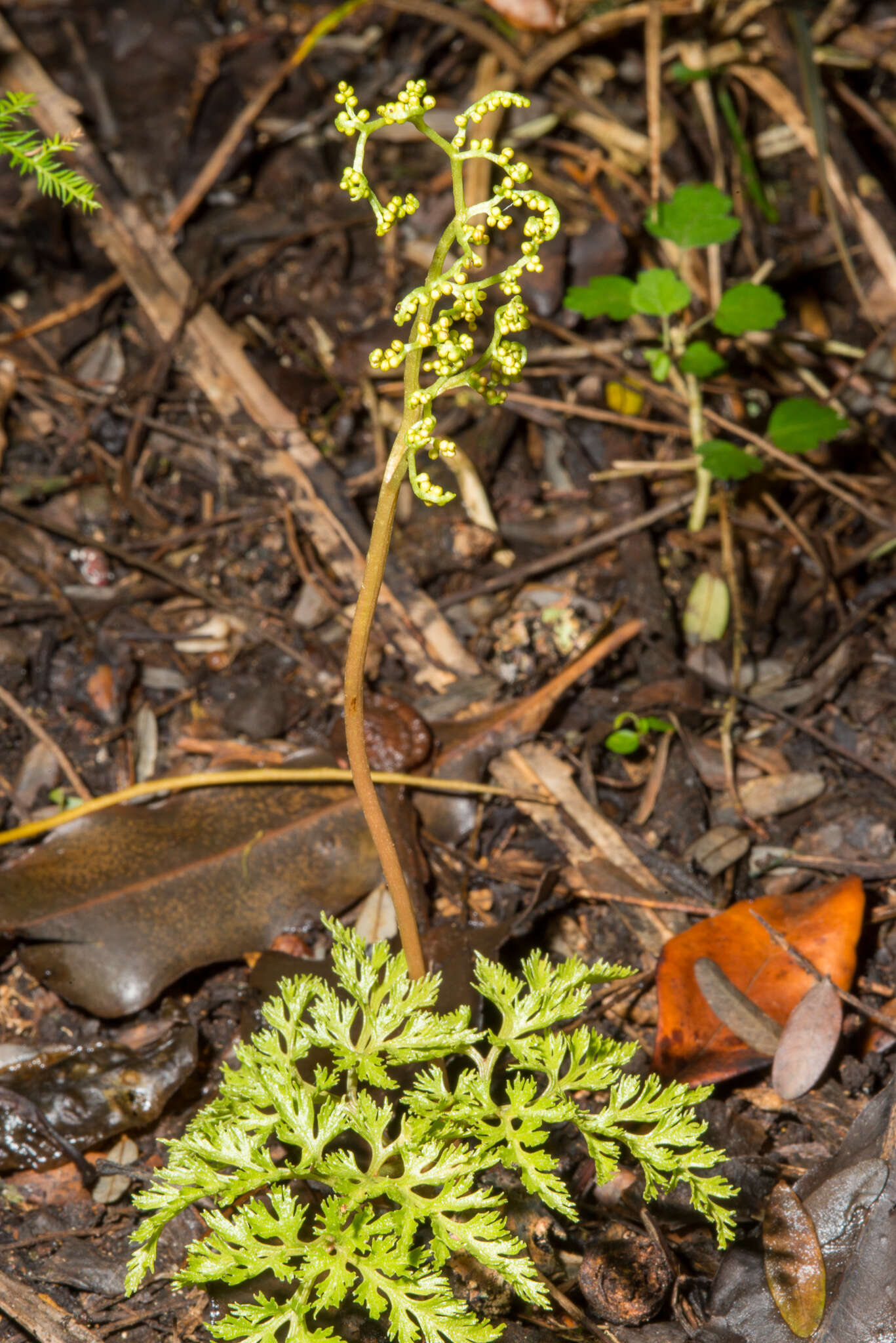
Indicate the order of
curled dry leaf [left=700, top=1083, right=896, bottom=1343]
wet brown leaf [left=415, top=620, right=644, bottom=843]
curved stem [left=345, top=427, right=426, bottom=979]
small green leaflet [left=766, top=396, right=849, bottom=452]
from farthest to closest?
small green leaflet [left=766, top=396, right=849, bottom=452] < wet brown leaf [left=415, top=620, right=644, bottom=843] < curled dry leaf [left=700, top=1083, right=896, bottom=1343] < curved stem [left=345, top=427, right=426, bottom=979]

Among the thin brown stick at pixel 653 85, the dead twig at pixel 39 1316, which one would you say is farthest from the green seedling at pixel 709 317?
the dead twig at pixel 39 1316

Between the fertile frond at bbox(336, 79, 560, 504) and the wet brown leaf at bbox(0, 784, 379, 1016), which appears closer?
the fertile frond at bbox(336, 79, 560, 504)

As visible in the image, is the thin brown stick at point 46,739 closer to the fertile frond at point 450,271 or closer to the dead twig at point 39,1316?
the dead twig at point 39,1316

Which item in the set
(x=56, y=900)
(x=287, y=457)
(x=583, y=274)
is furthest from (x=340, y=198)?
(x=56, y=900)

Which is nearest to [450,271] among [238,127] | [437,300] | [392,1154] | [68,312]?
[437,300]

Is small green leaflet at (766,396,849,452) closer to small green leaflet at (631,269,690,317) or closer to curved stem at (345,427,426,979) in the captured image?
small green leaflet at (631,269,690,317)

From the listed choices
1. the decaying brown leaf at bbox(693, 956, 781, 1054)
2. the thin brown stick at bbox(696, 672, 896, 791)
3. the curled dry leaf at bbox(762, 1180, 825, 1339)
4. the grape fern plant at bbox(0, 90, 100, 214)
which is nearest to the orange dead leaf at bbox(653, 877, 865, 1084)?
the decaying brown leaf at bbox(693, 956, 781, 1054)

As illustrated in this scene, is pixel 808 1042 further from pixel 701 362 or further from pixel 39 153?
pixel 39 153
